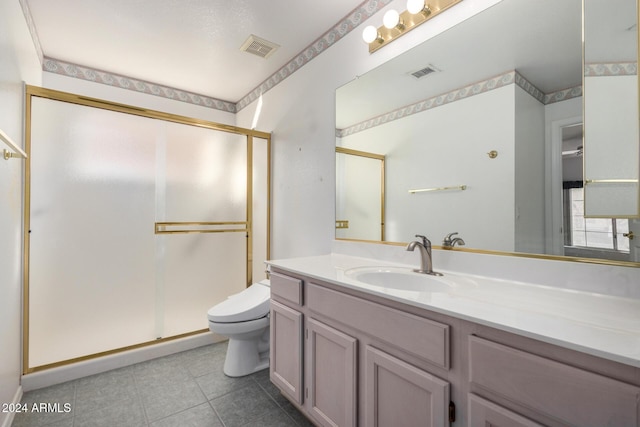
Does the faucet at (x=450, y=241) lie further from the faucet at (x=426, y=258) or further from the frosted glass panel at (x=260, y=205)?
the frosted glass panel at (x=260, y=205)

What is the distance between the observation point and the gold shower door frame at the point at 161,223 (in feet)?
6.00

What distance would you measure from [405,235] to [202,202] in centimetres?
173

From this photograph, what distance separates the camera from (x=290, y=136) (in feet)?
Result: 8.38

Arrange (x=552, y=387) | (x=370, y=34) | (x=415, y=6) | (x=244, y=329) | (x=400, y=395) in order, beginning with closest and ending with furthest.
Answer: (x=552, y=387) → (x=400, y=395) → (x=415, y=6) → (x=370, y=34) → (x=244, y=329)

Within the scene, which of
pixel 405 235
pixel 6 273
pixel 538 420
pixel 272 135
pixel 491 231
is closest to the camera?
pixel 538 420

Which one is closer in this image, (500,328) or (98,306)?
(500,328)

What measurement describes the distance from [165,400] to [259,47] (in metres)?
2.50

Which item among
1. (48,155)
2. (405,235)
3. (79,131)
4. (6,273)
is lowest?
(6,273)

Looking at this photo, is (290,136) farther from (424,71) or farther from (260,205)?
(424,71)

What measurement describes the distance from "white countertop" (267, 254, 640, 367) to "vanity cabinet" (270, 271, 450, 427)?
0.25ft

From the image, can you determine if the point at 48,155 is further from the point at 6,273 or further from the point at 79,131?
the point at 6,273

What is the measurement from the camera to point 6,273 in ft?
4.83

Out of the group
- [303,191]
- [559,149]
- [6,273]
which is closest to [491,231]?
[559,149]

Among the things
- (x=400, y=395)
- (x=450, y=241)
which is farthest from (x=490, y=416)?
(x=450, y=241)
